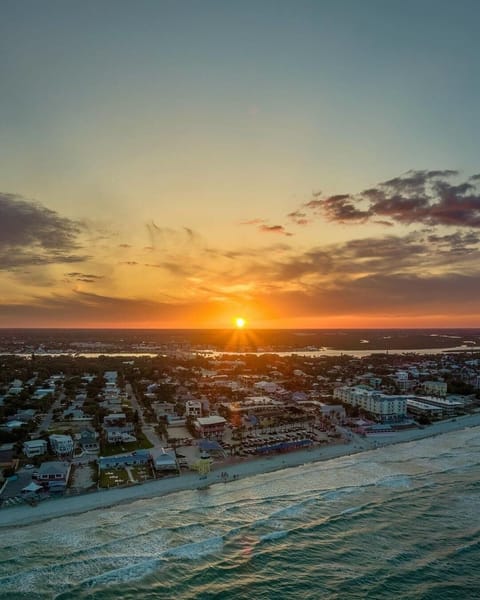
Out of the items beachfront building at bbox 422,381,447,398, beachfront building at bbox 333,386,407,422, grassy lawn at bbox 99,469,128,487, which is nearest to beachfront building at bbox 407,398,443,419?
beachfront building at bbox 333,386,407,422

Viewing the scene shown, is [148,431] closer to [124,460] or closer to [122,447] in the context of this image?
[122,447]

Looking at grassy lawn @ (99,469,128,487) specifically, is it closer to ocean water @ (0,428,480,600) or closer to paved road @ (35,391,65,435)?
ocean water @ (0,428,480,600)

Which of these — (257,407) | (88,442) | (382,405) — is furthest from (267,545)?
(382,405)

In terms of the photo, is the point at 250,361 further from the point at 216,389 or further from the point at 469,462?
the point at 469,462

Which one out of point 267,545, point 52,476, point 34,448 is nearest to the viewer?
point 267,545

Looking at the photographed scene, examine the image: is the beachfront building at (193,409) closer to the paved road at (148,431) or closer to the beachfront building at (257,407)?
the beachfront building at (257,407)


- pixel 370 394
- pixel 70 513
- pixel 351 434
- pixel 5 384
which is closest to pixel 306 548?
pixel 70 513
